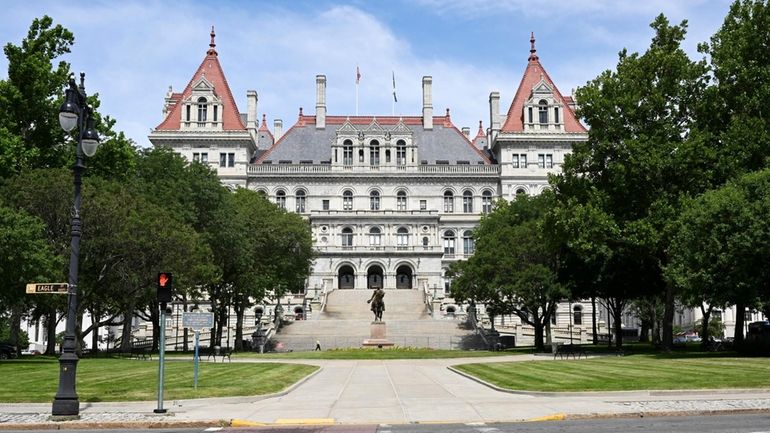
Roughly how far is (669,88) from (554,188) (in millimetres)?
9304

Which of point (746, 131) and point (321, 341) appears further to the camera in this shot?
point (321, 341)

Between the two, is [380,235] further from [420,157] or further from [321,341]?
[321,341]

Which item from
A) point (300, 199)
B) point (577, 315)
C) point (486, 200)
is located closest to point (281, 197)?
point (300, 199)

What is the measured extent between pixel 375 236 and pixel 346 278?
232 inches

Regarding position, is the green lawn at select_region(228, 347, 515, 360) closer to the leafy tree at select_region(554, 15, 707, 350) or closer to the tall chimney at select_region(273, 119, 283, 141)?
the leafy tree at select_region(554, 15, 707, 350)

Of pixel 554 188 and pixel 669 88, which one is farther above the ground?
pixel 669 88

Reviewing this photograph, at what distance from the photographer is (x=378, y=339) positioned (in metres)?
54.9

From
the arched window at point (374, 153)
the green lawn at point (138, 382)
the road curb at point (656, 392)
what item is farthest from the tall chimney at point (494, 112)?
the road curb at point (656, 392)

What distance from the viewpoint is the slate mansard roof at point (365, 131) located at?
319 ft

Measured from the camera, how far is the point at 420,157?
322 feet

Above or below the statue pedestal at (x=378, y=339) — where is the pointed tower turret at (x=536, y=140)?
above

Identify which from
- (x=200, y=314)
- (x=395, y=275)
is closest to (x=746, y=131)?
(x=200, y=314)

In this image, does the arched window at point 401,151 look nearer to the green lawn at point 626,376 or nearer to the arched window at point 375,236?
the arched window at point 375,236

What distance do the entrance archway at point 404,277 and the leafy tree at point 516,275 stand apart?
1052 inches
